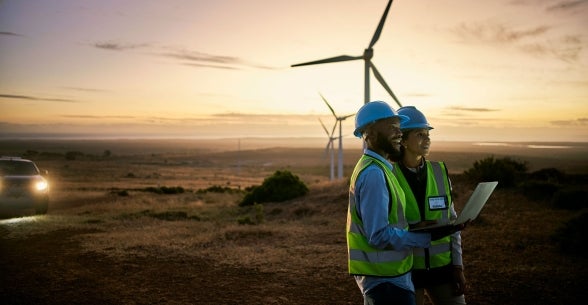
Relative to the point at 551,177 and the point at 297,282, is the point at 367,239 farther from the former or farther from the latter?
the point at 551,177

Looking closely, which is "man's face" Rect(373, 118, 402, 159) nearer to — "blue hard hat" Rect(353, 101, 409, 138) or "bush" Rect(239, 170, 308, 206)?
"blue hard hat" Rect(353, 101, 409, 138)

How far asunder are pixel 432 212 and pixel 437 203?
0.31 ft

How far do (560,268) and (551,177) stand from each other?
1367 cm

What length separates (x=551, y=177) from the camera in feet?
66.0

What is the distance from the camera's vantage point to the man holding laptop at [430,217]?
12.4 feet

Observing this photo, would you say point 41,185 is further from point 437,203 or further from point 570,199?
point 570,199

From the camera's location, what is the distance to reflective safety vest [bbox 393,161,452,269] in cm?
378

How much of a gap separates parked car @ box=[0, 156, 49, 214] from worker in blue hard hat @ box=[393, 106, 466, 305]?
52.9ft

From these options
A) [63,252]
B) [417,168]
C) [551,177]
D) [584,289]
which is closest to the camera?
[417,168]

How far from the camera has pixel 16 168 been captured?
1666 centimetres

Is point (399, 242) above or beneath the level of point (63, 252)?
above

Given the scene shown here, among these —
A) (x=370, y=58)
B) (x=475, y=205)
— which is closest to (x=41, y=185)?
(x=370, y=58)

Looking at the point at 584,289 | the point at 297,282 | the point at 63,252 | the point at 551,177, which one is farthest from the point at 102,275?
the point at 551,177

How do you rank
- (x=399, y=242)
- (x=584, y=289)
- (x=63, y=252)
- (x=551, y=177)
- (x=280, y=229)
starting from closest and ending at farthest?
(x=399, y=242) → (x=584, y=289) → (x=63, y=252) → (x=280, y=229) → (x=551, y=177)
